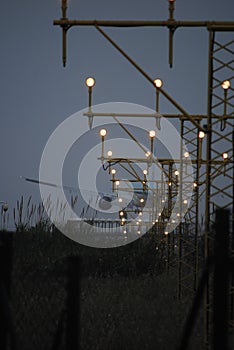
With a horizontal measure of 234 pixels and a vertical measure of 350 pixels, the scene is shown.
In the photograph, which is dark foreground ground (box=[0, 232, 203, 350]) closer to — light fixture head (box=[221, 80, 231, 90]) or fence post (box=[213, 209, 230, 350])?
fence post (box=[213, 209, 230, 350])

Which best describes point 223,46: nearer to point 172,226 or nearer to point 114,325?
point 114,325

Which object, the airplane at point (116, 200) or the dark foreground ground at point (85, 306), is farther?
the airplane at point (116, 200)

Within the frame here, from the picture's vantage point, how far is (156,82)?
7.00 m

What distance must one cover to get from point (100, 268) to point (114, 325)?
6.71 m

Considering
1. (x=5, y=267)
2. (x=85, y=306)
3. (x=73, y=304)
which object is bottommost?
(x=85, y=306)

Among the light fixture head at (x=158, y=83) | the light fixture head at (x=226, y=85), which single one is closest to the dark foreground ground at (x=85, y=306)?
the light fixture head at (x=158, y=83)

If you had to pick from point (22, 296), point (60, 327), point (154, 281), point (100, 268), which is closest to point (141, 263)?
point (100, 268)

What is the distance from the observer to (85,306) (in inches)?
361

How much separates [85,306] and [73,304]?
528 cm

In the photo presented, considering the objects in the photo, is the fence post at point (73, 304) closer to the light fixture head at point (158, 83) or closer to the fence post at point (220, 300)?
the fence post at point (220, 300)

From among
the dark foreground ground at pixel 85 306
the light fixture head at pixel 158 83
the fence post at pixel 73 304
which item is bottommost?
the dark foreground ground at pixel 85 306

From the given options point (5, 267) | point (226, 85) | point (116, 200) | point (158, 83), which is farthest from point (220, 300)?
point (116, 200)

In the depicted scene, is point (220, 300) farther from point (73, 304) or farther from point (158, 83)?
point (158, 83)

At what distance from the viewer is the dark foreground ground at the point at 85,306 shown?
478cm
